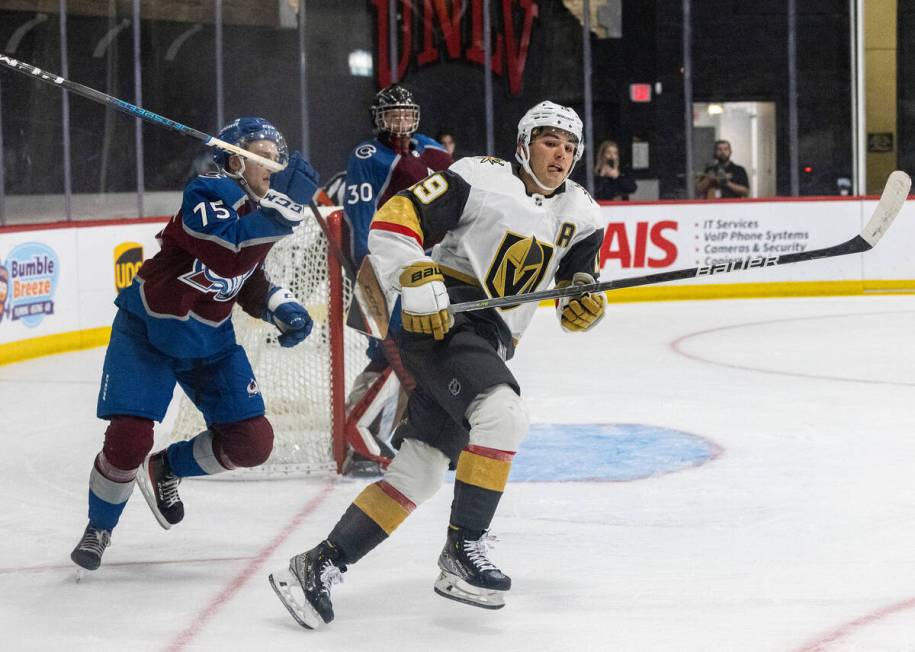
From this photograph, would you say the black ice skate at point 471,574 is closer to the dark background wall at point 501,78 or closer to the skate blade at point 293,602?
the skate blade at point 293,602

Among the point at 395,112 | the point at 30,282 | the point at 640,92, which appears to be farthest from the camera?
the point at 640,92

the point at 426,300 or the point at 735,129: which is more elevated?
the point at 735,129

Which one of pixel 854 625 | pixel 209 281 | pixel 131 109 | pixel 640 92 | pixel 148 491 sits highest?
pixel 640 92

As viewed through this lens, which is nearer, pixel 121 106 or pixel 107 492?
pixel 121 106

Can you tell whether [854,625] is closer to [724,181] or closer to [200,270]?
[200,270]

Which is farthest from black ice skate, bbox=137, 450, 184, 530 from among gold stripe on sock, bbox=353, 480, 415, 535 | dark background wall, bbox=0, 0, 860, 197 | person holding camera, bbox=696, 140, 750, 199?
dark background wall, bbox=0, 0, 860, 197

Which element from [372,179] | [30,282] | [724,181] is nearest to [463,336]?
[372,179]

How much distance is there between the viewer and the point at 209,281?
2.72 meters

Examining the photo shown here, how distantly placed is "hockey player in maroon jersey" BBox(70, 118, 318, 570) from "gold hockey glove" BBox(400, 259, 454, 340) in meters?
0.35

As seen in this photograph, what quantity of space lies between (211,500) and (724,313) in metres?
4.74

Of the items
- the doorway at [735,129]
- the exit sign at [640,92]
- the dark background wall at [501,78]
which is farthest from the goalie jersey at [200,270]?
the doorway at [735,129]

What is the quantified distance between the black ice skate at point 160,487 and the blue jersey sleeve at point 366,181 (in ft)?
3.69

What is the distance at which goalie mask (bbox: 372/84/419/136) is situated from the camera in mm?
3867

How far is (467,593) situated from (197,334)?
769 millimetres
